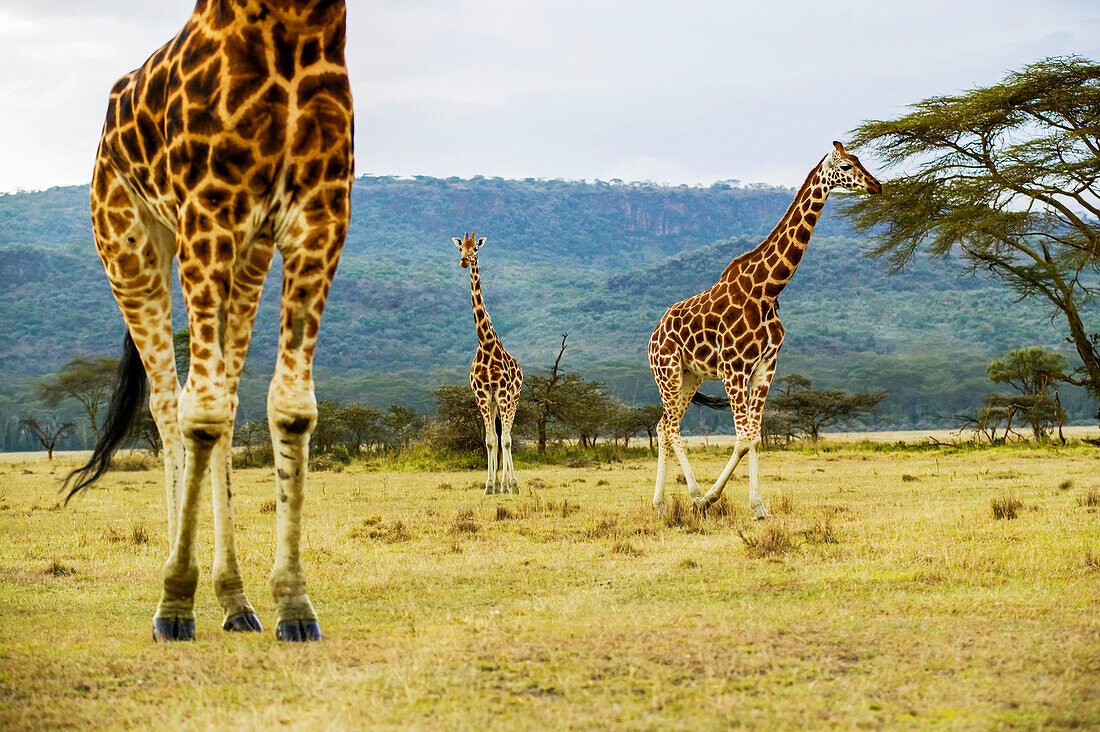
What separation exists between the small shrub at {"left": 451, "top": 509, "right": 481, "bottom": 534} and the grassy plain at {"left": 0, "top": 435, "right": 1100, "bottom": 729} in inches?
1.7

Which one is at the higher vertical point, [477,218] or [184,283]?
[477,218]

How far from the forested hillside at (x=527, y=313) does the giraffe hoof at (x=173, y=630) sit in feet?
207

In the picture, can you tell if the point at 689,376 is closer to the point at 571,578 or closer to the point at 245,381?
the point at 571,578

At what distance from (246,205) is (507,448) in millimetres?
10782

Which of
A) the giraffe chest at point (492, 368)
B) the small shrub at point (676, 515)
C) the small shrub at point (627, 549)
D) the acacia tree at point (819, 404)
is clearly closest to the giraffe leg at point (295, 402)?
the small shrub at point (627, 549)

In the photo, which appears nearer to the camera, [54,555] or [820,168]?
[54,555]

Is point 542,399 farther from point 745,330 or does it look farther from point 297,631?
point 297,631

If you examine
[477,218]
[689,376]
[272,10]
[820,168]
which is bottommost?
[689,376]

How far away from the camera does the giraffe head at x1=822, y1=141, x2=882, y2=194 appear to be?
10.4 m

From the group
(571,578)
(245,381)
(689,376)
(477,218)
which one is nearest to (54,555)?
(571,578)

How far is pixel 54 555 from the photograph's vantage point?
7.66 m

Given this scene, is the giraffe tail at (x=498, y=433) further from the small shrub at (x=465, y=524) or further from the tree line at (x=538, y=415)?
the small shrub at (x=465, y=524)

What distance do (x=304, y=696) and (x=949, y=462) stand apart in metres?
17.4

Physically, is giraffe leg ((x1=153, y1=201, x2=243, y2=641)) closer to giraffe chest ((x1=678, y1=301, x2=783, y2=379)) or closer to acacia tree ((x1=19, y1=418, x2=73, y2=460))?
giraffe chest ((x1=678, y1=301, x2=783, y2=379))
